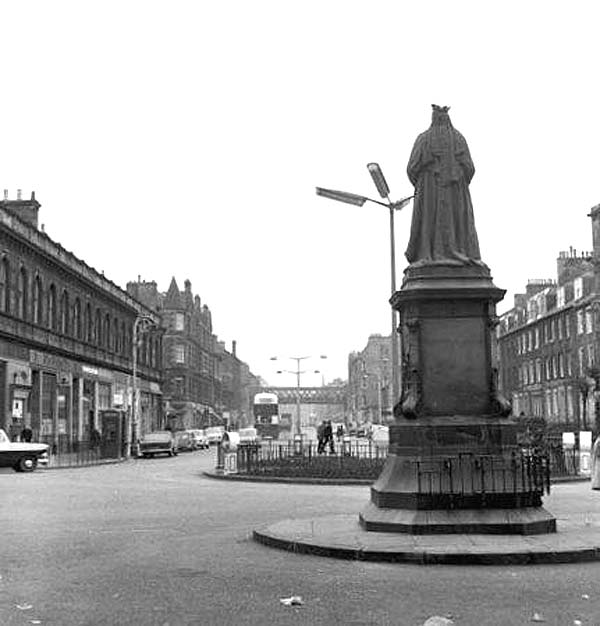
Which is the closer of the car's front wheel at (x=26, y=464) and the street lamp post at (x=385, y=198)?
the street lamp post at (x=385, y=198)

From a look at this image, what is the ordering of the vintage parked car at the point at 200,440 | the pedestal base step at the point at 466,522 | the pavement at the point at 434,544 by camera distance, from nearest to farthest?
the pavement at the point at 434,544 < the pedestal base step at the point at 466,522 < the vintage parked car at the point at 200,440

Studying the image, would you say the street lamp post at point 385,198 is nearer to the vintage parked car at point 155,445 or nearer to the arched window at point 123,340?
the vintage parked car at point 155,445

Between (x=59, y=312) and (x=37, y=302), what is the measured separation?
3735 millimetres

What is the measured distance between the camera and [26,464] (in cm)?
3409

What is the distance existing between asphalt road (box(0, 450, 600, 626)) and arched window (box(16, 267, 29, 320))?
3237cm

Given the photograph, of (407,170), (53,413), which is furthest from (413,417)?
(53,413)

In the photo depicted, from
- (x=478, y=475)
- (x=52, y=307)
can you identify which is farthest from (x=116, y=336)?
(x=478, y=475)

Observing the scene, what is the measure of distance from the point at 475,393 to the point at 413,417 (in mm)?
984

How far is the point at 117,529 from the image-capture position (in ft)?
47.4

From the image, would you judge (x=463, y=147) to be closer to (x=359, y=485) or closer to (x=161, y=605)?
(x=161, y=605)

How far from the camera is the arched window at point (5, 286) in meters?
44.3

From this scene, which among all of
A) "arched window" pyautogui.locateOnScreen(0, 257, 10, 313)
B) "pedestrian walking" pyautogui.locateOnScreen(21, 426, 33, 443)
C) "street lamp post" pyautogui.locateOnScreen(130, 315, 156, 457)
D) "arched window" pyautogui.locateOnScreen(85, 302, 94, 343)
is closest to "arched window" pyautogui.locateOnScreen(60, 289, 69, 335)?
"arched window" pyautogui.locateOnScreen(85, 302, 94, 343)

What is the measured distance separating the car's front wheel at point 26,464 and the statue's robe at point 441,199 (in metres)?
23.9

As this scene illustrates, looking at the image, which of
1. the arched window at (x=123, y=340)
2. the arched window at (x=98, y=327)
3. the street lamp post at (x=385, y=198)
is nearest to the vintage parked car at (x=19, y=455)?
the street lamp post at (x=385, y=198)
